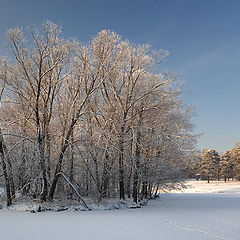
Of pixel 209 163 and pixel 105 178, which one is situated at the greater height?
pixel 209 163

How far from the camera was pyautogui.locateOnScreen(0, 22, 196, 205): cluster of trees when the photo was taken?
1387 cm

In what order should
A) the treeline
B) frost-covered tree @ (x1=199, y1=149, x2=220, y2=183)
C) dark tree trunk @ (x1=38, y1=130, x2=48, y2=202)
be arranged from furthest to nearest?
frost-covered tree @ (x1=199, y1=149, x2=220, y2=183) → the treeline → dark tree trunk @ (x1=38, y1=130, x2=48, y2=202)

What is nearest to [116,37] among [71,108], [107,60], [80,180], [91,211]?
[107,60]

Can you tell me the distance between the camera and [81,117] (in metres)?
15.6

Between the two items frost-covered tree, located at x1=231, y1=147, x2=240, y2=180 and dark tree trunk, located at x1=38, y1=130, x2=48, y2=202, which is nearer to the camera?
dark tree trunk, located at x1=38, y1=130, x2=48, y2=202

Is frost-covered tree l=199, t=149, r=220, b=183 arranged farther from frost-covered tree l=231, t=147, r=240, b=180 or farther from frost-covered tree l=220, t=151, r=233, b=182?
frost-covered tree l=231, t=147, r=240, b=180

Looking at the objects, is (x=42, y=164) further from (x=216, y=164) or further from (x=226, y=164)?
(x=216, y=164)

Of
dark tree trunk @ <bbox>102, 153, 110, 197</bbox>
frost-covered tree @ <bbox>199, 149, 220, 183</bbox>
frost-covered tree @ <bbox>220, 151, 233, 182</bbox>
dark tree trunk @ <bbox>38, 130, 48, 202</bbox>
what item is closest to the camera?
dark tree trunk @ <bbox>38, 130, 48, 202</bbox>

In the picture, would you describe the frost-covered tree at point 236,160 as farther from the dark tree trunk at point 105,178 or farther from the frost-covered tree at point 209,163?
the dark tree trunk at point 105,178

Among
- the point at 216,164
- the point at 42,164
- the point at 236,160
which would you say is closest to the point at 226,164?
the point at 216,164

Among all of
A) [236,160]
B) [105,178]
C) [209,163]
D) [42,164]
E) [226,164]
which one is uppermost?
[236,160]

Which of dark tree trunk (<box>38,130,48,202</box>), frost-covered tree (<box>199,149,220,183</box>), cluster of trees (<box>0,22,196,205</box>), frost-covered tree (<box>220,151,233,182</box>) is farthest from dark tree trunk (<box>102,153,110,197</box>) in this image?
frost-covered tree (<box>220,151,233,182</box>)

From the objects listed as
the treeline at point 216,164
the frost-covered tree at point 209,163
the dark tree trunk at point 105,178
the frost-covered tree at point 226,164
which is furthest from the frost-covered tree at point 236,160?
the dark tree trunk at point 105,178

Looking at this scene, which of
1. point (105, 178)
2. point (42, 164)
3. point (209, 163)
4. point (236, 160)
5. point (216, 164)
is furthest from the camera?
point (216, 164)
